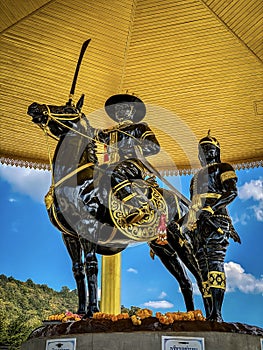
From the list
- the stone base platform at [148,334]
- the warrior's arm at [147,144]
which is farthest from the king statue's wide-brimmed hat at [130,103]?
the stone base platform at [148,334]

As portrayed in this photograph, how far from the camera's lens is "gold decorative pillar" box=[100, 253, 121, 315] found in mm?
8891

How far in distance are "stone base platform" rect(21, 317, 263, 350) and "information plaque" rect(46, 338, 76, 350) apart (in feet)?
0.10

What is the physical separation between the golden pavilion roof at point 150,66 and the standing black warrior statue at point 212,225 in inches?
96.9

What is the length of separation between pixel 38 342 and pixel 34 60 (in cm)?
435

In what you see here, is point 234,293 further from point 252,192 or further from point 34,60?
point 34,60

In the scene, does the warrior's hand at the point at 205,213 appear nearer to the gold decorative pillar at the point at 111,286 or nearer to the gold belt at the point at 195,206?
the gold belt at the point at 195,206

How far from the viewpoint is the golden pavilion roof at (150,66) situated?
22.5 feet

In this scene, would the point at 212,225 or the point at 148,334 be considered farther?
the point at 212,225

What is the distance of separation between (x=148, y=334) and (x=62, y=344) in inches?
31.9

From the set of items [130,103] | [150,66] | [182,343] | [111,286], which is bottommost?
[182,343]

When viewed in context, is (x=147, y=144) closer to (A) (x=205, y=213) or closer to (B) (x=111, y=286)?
(A) (x=205, y=213)

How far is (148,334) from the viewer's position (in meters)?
4.49

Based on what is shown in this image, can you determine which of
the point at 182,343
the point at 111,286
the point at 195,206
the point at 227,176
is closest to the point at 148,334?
the point at 182,343

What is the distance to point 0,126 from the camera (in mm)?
8562
